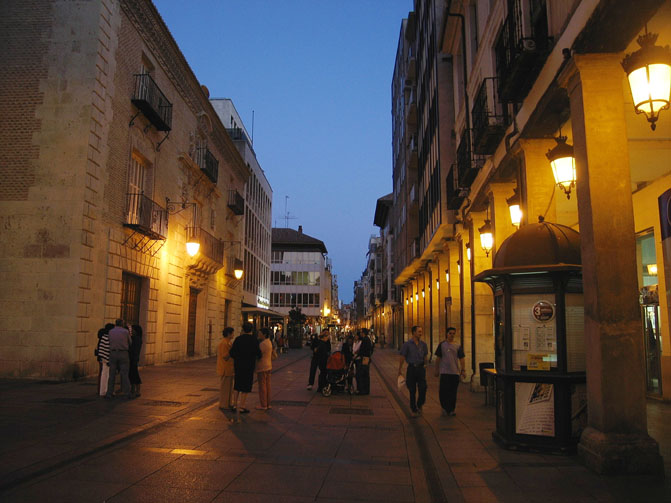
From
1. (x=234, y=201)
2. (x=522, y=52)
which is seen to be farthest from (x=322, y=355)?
(x=234, y=201)

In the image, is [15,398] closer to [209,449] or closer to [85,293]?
[85,293]

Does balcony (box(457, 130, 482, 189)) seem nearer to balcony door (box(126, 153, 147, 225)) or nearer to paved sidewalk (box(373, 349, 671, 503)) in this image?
paved sidewalk (box(373, 349, 671, 503))

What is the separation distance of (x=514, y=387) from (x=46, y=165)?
529 inches

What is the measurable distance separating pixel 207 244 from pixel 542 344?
70.8 ft

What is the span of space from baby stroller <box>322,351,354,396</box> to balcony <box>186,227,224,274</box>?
440 inches

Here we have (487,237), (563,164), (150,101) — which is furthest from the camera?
(150,101)

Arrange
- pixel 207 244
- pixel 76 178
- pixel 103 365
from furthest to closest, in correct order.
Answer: pixel 207 244 < pixel 76 178 < pixel 103 365

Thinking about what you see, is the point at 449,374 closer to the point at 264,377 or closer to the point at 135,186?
the point at 264,377

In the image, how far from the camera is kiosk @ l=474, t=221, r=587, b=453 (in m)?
A: 7.21

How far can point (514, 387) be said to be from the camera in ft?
24.8

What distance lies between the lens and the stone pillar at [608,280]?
621 cm

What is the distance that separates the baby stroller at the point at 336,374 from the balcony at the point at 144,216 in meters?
8.01

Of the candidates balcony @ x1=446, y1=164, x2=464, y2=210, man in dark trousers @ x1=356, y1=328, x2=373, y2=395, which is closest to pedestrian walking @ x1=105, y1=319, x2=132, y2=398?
man in dark trousers @ x1=356, y1=328, x2=373, y2=395

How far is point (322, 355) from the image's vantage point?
15.2 meters
